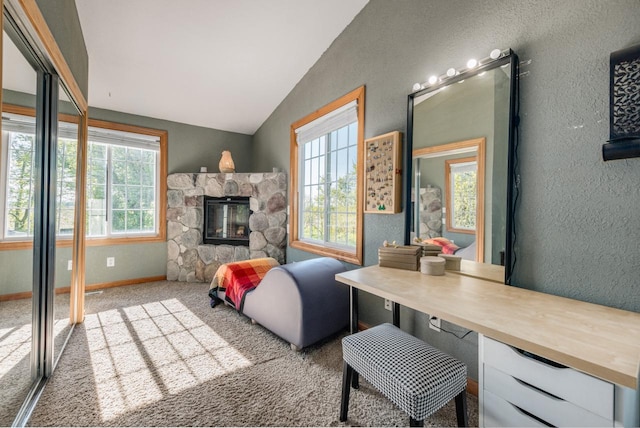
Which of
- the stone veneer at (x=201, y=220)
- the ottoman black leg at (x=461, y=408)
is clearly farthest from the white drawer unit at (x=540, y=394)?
the stone veneer at (x=201, y=220)

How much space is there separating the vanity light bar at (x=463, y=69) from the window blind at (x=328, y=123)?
2.56 ft

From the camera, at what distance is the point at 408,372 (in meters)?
1.13

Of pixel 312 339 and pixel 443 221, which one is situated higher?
pixel 443 221

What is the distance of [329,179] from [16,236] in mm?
2475

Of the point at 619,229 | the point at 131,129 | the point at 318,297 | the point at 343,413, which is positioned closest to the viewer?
the point at 619,229

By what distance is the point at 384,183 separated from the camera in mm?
2178

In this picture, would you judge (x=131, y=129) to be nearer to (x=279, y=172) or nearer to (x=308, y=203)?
(x=279, y=172)

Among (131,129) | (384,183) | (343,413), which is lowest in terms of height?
(343,413)

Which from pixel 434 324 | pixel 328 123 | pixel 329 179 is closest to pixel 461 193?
pixel 434 324

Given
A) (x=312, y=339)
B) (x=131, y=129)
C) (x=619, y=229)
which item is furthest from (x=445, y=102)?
(x=131, y=129)

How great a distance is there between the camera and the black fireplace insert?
4019 millimetres

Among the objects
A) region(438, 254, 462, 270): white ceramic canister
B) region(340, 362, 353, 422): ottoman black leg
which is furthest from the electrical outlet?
region(340, 362, 353, 422): ottoman black leg

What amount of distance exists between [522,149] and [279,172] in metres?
2.96

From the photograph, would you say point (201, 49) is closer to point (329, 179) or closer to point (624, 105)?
point (329, 179)
